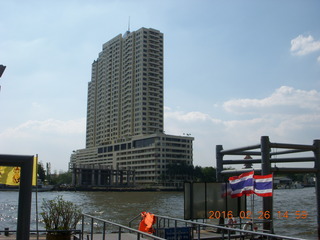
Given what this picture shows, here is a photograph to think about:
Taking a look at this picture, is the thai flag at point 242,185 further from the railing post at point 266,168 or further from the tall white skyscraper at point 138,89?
the tall white skyscraper at point 138,89

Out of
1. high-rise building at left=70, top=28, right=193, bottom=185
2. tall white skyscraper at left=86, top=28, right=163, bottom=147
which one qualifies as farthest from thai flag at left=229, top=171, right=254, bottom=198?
tall white skyscraper at left=86, top=28, right=163, bottom=147

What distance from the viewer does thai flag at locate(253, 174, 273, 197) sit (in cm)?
1400

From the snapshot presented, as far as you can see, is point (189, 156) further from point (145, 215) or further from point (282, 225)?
point (145, 215)

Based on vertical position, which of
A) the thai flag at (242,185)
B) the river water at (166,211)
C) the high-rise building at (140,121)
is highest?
the high-rise building at (140,121)

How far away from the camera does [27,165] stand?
5.43 m

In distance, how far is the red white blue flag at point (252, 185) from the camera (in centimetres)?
1411

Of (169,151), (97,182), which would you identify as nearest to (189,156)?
(169,151)

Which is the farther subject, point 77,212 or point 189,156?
point 189,156

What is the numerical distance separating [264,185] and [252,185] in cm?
65

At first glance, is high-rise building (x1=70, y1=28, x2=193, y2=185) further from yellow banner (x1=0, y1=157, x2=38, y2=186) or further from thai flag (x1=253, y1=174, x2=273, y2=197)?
A: yellow banner (x1=0, y1=157, x2=38, y2=186)

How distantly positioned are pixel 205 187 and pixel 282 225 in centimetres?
1961

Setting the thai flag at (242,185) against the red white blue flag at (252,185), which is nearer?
the red white blue flag at (252,185)

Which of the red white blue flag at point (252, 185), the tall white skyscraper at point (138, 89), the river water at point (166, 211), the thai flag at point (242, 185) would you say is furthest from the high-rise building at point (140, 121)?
the red white blue flag at point (252, 185)

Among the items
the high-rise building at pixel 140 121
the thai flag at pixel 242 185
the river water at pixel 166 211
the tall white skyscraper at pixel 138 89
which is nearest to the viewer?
the thai flag at pixel 242 185
